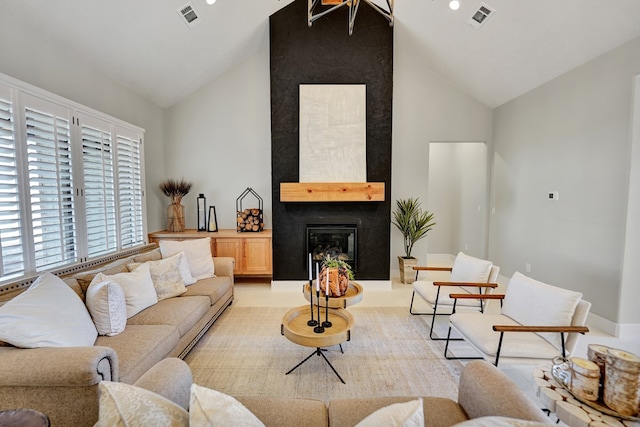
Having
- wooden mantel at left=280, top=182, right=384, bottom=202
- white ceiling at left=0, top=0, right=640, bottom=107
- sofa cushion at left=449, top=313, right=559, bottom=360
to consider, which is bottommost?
sofa cushion at left=449, top=313, right=559, bottom=360

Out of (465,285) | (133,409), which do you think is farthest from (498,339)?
(133,409)

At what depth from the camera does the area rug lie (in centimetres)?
229

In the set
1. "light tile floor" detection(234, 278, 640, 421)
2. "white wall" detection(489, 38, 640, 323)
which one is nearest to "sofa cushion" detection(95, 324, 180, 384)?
"light tile floor" detection(234, 278, 640, 421)

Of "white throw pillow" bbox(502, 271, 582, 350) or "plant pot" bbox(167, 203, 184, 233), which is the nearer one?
"white throw pillow" bbox(502, 271, 582, 350)

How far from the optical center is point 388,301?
167 inches

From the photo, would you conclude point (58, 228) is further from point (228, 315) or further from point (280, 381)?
point (280, 381)

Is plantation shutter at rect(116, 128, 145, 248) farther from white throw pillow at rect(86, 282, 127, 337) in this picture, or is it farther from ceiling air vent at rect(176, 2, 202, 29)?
white throw pillow at rect(86, 282, 127, 337)

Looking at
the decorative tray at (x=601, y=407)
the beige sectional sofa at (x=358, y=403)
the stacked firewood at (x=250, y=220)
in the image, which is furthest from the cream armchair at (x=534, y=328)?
the stacked firewood at (x=250, y=220)

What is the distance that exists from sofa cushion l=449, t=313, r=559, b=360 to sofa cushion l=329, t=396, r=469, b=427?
90 cm

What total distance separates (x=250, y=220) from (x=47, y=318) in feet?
10.8

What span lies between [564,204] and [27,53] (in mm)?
6005

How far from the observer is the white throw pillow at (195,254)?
3.55 m

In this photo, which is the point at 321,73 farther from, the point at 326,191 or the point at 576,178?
the point at 576,178

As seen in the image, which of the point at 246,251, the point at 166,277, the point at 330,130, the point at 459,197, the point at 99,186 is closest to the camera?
the point at 166,277
